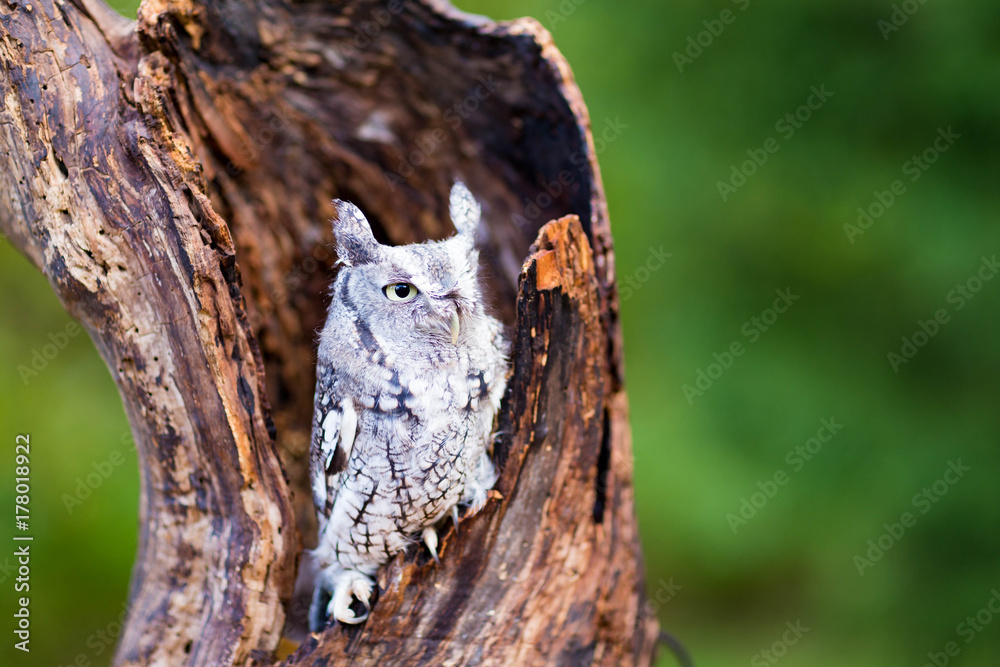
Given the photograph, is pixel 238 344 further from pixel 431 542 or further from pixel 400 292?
pixel 431 542

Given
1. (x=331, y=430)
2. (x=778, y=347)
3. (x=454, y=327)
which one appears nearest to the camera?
(x=454, y=327)

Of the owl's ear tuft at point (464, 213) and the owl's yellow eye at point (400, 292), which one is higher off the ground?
the owl's ear tuft at point (464, 213)

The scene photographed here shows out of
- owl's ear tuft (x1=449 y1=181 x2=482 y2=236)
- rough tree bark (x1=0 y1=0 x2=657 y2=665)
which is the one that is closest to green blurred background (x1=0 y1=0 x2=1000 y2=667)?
rough tree bark (x1=0 y1=0 x2=657 y2=665)

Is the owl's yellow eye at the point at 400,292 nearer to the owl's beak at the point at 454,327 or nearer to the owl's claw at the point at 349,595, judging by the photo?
the owl's beak at the point at 454,327

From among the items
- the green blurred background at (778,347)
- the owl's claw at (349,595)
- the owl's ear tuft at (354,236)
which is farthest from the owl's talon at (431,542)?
the green blurred background at (778,347)

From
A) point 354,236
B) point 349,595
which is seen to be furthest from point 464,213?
point 349,595

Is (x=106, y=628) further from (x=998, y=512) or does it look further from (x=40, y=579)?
(x=998, y=512)

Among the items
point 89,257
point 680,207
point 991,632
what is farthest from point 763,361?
point 89,257
